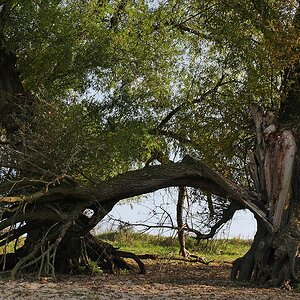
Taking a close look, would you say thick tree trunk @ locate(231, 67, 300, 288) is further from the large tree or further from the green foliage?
the green foliage

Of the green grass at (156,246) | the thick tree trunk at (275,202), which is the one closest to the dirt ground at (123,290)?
the thick tree trunk at (275,202)

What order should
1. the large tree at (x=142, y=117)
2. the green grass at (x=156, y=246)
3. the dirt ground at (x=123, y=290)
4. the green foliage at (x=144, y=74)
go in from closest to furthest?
the dirt ground at (x=123, y=290) < the large tree at (x=142, y=117) < the green foliage at (x=144, y=74) < the green grass at (x=156, y=246)

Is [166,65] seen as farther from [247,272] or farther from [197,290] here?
[197,290]

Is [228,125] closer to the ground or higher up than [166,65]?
closer to the ground

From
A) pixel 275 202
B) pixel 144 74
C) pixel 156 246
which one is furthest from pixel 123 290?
pixel 156 246

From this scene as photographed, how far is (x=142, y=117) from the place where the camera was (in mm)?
17672

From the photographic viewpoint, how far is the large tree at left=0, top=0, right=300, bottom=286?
493 inches

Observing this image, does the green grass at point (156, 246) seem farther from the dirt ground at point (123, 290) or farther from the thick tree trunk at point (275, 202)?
the dirt ground at point (123, 290)

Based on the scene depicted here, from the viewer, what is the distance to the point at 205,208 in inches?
569

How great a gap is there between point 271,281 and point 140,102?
730cm

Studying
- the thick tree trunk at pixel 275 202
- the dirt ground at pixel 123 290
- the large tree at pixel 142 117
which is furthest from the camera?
the large tree at pixel 142 117

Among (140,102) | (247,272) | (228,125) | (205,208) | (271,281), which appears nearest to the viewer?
(271,281)

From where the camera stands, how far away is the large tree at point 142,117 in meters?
12.5

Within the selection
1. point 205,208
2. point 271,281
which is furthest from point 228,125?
point 271,281
